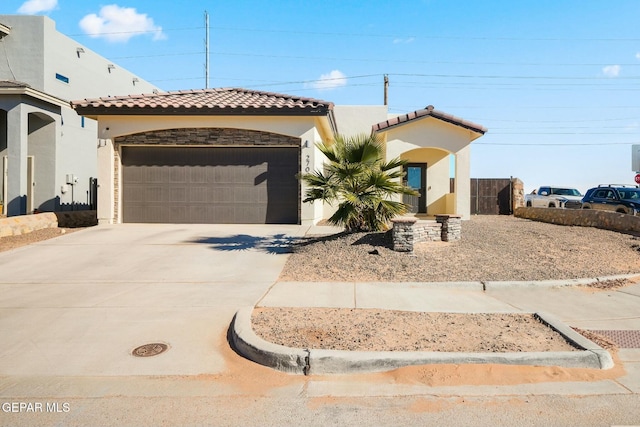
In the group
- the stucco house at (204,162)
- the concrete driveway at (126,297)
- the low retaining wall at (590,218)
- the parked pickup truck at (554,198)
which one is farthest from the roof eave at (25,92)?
the parked pickup truck at (554,198)

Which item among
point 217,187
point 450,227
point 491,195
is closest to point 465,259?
point 450,227

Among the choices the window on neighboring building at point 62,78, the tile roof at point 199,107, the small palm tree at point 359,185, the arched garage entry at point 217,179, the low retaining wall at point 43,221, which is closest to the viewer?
the small palm tree at point 359,185

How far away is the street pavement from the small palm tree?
91.9 inches

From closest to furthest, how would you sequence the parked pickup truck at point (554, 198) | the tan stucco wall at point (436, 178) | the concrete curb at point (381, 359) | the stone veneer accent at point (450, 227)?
the concrete curb at point (381, 359), the stone veneer accent at point (450, 227), the tan stucco wall at point (436, 178), the parked pickup truck at point (554, 198)

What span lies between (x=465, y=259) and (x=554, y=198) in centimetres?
1872

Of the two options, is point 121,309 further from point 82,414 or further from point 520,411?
point 520,411

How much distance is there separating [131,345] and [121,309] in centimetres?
157

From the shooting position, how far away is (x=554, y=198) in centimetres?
2481

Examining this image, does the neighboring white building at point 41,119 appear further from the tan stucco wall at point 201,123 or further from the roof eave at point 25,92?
the tan stucco wall at point 201,123

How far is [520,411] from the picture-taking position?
3598 mm

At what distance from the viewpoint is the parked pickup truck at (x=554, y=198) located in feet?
79.6

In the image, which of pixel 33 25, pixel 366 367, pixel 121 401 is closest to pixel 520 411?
pixel 366 367

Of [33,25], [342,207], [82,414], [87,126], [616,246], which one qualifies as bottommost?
[82,414]

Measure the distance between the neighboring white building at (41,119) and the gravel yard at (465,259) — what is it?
446 inches
